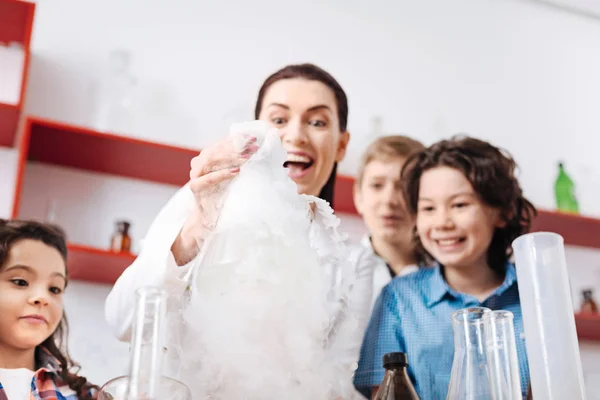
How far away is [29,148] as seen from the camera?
6.23 feet

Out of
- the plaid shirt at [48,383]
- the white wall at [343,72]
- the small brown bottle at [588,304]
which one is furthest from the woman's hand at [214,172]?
the small brown bottle at [588,304]

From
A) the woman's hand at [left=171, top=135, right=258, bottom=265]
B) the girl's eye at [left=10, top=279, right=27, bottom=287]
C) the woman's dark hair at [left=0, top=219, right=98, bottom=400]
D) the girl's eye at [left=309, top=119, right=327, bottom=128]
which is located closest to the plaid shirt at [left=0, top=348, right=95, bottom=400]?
the woman's dark hair at [left=0, top=219, right=98, bottom=400]

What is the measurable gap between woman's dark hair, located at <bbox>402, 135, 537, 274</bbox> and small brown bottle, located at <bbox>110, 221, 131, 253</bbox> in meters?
0.77

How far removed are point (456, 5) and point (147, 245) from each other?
7.01 ft

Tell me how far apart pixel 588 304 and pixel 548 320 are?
1750 millimetres

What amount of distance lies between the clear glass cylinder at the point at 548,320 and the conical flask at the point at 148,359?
1.31 ft

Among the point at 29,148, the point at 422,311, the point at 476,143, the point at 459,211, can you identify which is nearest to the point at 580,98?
the point at 476,143

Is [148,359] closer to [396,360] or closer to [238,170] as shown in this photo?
[238,170]

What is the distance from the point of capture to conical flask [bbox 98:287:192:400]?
2.08 feet

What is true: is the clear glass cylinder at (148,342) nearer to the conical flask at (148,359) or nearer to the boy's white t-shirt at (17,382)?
the conical flask at (148,359)

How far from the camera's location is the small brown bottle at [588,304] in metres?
2.36

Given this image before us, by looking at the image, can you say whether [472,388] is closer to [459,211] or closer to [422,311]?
[422,311]

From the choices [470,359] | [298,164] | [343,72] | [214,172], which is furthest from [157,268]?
[343,72]

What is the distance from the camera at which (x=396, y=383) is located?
2.96 feet
